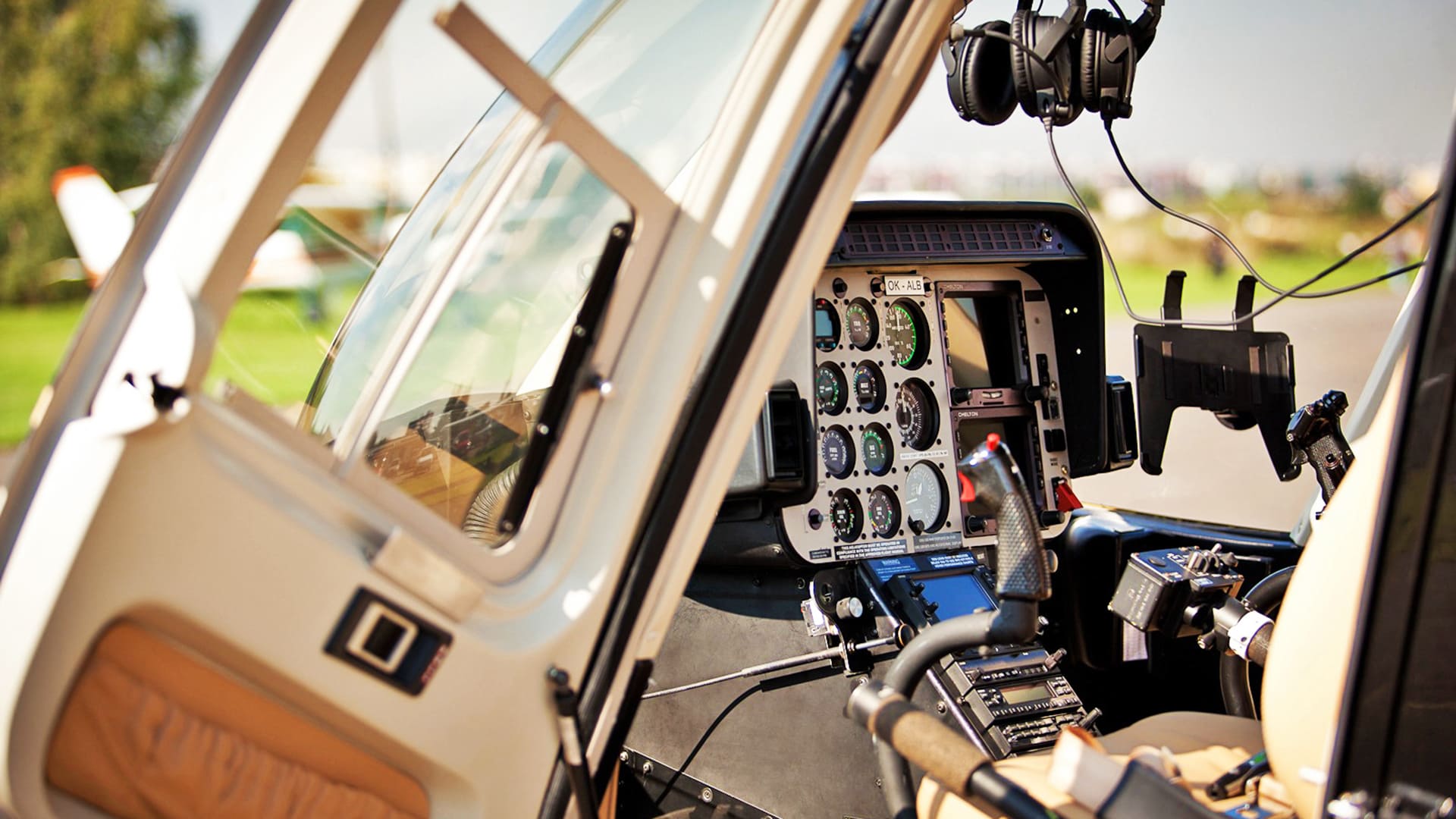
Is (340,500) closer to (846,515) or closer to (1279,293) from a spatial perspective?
(1279,293)

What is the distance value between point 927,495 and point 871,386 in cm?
38

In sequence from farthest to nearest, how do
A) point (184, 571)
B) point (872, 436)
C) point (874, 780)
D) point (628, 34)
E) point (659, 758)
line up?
point (872, 436), point (659, 758), point (874, 780), point (628, 34), point (184, 571)

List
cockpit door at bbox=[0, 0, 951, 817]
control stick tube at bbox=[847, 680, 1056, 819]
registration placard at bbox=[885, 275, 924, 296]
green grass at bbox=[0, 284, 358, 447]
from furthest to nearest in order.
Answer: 1. registration placard at bbox=[885, 275, 924, 296]
2. control stick tube at bbox=[847, 680, 1056, 819]
3. green grass at bbox=[0, 284, 358, 447]
4. cockpit door at bbox=[0, 0, 951, 817]

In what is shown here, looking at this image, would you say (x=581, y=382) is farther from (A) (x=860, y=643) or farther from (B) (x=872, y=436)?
(B) (x=872, y=436)

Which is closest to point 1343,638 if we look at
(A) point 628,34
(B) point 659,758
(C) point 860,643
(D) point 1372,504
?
(D) point 1372,504

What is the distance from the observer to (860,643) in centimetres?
256

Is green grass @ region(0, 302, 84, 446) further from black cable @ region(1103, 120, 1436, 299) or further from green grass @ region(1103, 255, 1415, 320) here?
green grass @ region(1103, 255, 1415, 320)

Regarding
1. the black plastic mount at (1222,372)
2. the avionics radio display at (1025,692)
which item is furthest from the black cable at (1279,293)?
the avionics radio display at (1025,692)

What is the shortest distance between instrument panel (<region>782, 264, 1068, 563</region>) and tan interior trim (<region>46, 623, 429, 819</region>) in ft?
5.50

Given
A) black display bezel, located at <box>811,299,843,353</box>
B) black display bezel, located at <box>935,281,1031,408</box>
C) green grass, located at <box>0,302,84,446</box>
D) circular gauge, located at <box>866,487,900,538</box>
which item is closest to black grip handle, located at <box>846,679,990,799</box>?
green grass, located at <box>0,302,84,446</box>

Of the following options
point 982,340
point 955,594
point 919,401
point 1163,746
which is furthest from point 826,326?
point 1163,746

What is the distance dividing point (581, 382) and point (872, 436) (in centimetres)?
190

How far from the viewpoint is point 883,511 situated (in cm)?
296

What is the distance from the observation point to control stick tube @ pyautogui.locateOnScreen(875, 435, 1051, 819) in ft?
4.31
